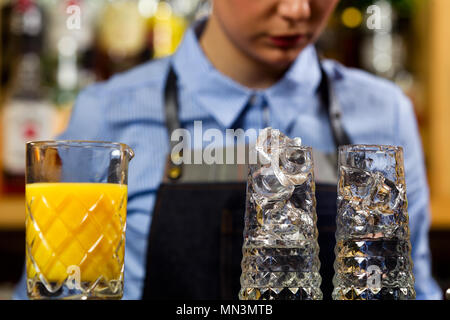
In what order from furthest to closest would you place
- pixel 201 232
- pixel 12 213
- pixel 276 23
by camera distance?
pixel 12 213 → pixel 201 232 → pixel 276 23

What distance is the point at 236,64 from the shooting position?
1.43 meters

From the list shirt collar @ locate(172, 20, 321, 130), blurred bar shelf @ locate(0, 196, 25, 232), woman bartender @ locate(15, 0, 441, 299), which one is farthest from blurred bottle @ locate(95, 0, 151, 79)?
shirt collar @ locate(172, 20, 321, 130)

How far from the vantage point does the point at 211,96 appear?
1470mm

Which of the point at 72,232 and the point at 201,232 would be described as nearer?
the point at 72,232

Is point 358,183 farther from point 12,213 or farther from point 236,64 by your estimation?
point 12,213

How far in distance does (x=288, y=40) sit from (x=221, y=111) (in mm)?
337

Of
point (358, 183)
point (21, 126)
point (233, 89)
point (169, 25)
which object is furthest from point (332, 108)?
point (21, 126)

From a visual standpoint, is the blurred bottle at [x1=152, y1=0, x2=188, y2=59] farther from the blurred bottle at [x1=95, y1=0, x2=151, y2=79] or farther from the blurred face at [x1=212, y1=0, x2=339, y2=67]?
the blurred face at [x1=212, y1=0, x2=339, y2=67]

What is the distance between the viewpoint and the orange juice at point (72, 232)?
699 mm

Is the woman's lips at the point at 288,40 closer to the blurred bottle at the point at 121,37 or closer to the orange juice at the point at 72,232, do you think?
the orange juice at the point at 72,232

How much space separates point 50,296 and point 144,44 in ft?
5.61

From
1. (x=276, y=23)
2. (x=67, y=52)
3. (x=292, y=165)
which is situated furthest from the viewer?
(x=67, y=52)

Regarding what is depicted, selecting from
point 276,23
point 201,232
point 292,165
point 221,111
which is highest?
point 276,23
